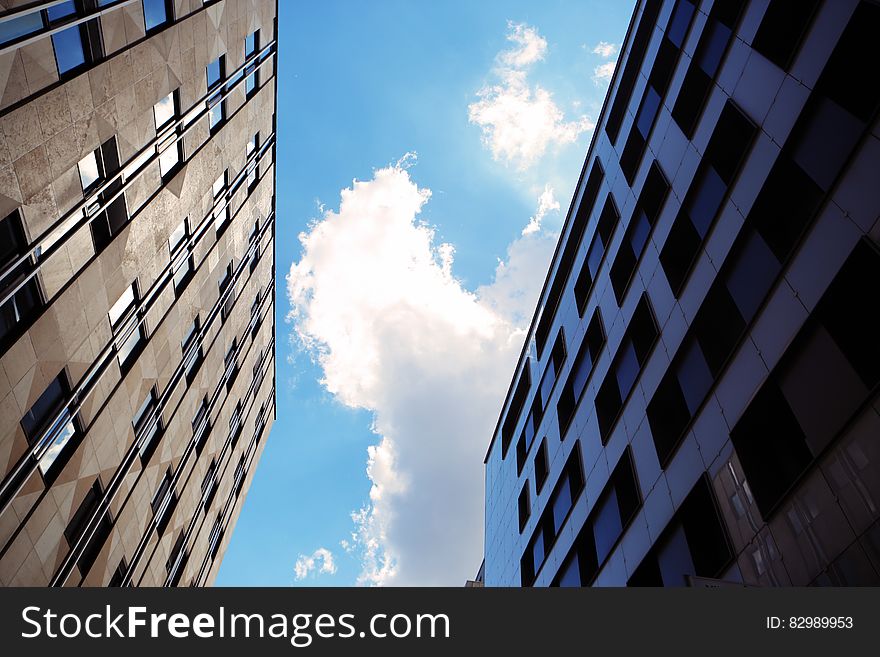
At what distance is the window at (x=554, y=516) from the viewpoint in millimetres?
23547

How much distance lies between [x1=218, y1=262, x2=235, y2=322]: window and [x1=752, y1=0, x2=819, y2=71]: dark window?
23.4 m

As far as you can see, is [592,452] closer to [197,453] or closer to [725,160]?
[725,160]

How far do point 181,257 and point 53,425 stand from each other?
8.23 m

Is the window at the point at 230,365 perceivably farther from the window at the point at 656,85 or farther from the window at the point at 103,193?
the window at the point at 656,85

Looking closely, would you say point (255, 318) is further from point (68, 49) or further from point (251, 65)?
point (68, 49)

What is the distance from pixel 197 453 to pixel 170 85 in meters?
17.2

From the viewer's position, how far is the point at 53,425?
14.1 meters

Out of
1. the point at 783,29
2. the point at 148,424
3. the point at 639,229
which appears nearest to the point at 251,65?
the point at 148,424

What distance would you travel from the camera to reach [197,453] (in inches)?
1021

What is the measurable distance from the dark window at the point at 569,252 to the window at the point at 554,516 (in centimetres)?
1125

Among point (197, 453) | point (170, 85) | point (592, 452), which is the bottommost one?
point (592, 452)

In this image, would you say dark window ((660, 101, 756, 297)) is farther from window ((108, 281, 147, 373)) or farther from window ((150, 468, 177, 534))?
window ((150, 468, 177, 534))

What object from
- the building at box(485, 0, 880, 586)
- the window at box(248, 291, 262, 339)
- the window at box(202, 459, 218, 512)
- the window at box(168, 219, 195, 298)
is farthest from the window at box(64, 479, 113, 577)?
the building at box(485, 0, 880, 586)

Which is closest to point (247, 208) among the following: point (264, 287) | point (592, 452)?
point (264, 287)
